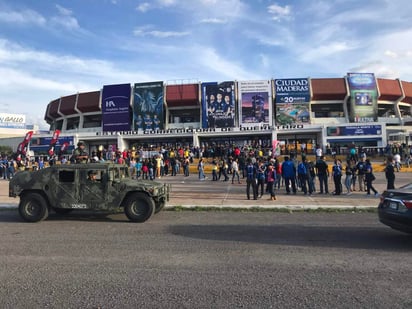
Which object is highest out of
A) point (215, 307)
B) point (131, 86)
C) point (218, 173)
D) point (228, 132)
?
point (131, 86)

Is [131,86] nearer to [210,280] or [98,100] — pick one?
[98,100]

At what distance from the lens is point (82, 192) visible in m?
8.73

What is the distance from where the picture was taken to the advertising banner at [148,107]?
153 feet

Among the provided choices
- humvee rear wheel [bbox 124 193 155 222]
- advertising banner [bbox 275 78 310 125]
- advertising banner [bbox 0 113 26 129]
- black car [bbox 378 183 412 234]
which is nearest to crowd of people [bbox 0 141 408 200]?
humvee rear wheel [bbox 124 193 155 222]

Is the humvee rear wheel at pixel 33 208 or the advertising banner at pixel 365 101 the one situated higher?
the advertising banner at pixel 365 101

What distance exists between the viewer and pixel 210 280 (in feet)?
14.7

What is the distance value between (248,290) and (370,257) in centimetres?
261

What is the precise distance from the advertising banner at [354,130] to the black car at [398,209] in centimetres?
3614

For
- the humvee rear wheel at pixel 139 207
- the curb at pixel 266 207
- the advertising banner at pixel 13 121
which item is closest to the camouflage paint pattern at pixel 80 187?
the humvee rear wheel at pixel 139 207

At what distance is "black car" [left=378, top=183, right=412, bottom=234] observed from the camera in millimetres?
5887

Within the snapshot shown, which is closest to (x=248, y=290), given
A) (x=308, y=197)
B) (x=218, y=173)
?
(x=308, y=197)

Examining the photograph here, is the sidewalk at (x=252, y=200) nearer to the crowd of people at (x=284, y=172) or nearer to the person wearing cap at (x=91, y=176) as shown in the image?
the crowd of people at (x=284, y=172)

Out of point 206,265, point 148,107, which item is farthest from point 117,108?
point 206,265

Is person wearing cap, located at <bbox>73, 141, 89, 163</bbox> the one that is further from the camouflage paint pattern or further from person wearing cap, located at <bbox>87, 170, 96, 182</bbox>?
person wearing cap, located at <bbox>87, 170, 96, 182</bbox>
